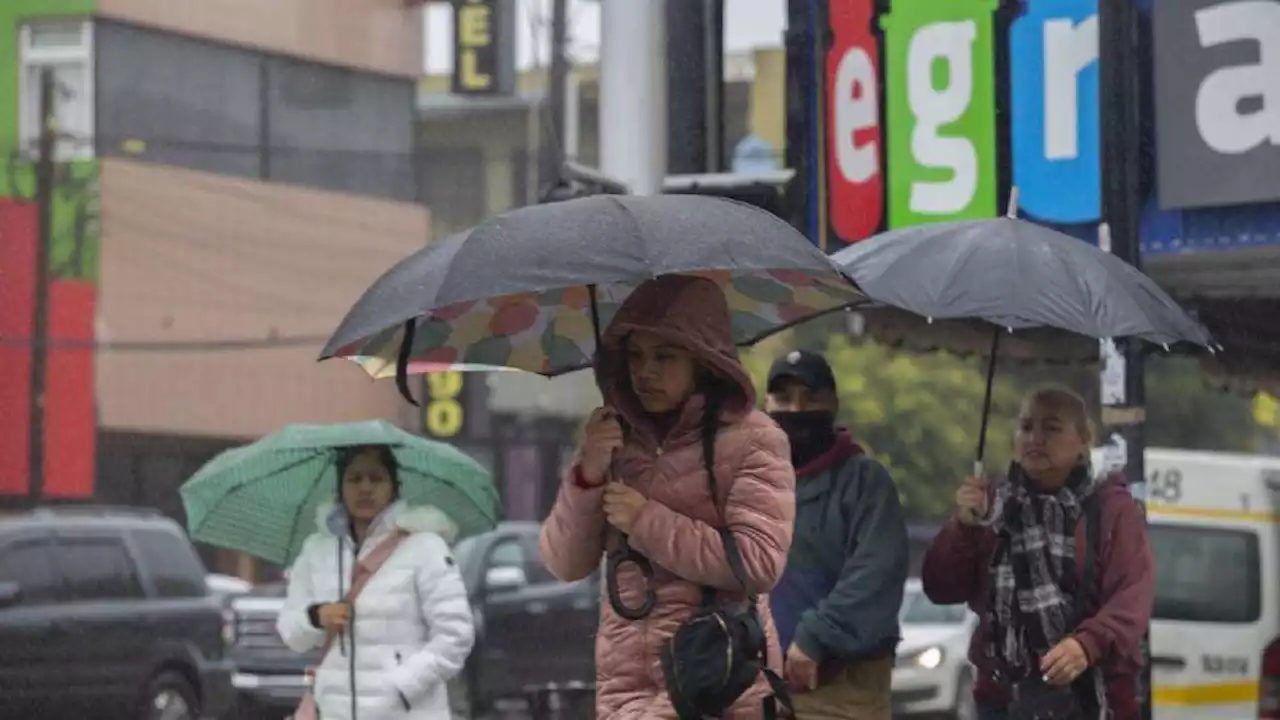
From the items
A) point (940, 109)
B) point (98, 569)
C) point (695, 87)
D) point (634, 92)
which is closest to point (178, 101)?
point (98, 569)

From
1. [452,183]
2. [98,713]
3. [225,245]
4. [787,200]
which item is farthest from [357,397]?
[787,200]

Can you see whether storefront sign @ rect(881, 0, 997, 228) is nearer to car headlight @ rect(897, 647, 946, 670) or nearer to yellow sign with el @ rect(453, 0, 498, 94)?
car headlight @ rect(897, 647, 946, 670)

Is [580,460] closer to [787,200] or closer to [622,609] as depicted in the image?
[622,609]

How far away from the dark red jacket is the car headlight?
43.3 feet

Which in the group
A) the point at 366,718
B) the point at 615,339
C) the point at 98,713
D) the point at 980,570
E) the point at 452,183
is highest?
the point at 452,183

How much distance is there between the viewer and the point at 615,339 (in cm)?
518

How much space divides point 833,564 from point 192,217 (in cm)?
3125

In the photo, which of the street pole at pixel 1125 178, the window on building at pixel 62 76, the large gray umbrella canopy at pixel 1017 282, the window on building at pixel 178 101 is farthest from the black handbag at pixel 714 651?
the window on building at pixel 178 101

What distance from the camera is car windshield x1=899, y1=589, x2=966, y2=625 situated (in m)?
21.2

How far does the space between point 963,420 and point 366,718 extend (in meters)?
36.1

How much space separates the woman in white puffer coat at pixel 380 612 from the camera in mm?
7164

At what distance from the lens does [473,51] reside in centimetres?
4109

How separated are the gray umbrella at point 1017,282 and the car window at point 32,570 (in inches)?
451

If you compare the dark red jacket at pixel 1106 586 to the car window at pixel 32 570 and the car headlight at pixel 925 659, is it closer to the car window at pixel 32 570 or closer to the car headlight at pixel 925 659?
the car window at pixel 32 570
